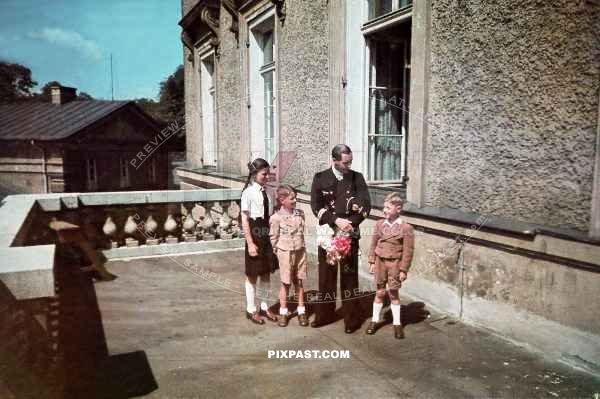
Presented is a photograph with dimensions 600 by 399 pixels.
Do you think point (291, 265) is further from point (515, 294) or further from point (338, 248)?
point (515, 294)

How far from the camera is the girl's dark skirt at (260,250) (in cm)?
421

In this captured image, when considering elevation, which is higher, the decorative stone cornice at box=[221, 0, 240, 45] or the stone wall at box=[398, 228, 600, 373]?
the decorative stone cornice at box=[221, 0, 240, 45]

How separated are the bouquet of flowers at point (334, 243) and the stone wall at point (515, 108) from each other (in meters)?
1.22

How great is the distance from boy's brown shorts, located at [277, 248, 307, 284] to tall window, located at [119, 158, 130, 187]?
84.0 feet

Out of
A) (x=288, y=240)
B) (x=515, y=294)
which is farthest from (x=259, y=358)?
(x=515, y=294)

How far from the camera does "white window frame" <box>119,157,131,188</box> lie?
2722 centimetres

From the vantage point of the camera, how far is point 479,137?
158 inches

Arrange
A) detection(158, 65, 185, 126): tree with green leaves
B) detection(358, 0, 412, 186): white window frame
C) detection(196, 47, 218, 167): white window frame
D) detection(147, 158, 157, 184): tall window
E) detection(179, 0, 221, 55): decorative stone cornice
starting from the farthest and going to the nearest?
detection(158, 65, 185, 126): tree with green leaves
detection(147, 158, 157, 184): tall window
detection(196, 47, 218, 167): white window frame
detection(179, 0, 221, 55): decorative stone cornice
detection(358, 0, 412, 186): white window frame

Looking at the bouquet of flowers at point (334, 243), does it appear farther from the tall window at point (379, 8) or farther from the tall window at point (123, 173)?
the tall window at point (123, 173)

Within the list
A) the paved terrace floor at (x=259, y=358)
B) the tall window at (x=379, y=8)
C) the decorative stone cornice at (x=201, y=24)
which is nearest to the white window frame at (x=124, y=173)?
the decorative stone cornice at (x=201, y=24)

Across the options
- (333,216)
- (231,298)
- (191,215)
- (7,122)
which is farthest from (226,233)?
(7,122)

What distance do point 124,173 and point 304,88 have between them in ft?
76.6

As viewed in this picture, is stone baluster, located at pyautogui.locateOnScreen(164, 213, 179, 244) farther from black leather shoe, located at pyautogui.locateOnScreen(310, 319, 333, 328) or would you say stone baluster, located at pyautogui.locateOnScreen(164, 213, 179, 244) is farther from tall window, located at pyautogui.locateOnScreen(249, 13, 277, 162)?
black leather shoe, located at pyautogui.locateOnScreen(310, 319, 333, 328)

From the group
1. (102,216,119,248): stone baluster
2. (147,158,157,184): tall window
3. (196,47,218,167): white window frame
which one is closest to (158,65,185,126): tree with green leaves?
(147,158,157,184): tall window
